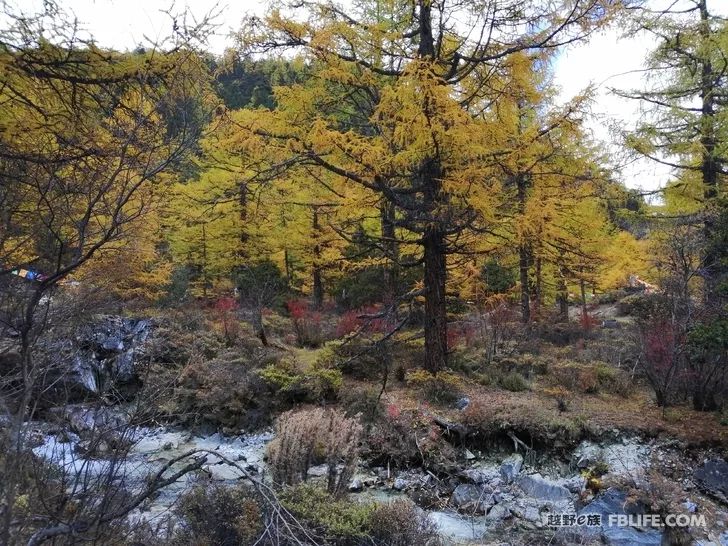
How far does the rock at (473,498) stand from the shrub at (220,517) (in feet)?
9.15

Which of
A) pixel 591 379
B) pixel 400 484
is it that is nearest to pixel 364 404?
pixel 400 484

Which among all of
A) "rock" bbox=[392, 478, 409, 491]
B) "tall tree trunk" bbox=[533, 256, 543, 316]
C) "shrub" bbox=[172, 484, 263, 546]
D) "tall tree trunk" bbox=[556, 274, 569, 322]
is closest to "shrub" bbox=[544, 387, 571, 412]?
"rock" bbox=[392, 478, 409, 491]

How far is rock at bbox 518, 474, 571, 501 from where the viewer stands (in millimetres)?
5613

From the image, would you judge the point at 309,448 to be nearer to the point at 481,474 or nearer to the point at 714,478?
the point at 481,474

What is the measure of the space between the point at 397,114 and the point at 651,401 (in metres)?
6.52

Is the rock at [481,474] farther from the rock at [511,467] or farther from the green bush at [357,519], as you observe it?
the green bush at [357,519]

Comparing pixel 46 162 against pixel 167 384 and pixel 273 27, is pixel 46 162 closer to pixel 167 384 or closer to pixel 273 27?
pixel 167 384

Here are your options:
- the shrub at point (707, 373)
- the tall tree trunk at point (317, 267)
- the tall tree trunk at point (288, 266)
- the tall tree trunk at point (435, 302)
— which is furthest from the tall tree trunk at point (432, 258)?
the tall tree trunk at point (288, 266)

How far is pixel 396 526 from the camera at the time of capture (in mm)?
3793

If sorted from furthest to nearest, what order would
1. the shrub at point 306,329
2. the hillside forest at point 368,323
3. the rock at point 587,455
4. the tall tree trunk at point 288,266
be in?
the tall tree trunk at point 288,266 → the shrub at point 306,329 → the rock at point 587,455 → the hillside forest at point 368,323

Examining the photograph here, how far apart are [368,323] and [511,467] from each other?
3.73m

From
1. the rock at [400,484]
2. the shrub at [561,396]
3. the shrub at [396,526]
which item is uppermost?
the shrub at [396,526]

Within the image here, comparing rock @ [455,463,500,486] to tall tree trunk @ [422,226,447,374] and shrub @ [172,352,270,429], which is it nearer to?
tall tree trunk @ [422,226,447,374]

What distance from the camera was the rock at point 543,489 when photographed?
18.4 ft
